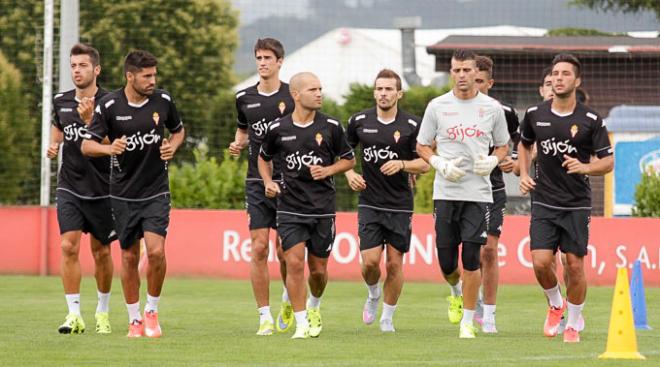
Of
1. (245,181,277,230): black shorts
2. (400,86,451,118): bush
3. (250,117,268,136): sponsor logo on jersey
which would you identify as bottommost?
(245,181,277,230): black shorts

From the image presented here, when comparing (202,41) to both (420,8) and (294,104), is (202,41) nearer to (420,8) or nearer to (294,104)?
(420,8)

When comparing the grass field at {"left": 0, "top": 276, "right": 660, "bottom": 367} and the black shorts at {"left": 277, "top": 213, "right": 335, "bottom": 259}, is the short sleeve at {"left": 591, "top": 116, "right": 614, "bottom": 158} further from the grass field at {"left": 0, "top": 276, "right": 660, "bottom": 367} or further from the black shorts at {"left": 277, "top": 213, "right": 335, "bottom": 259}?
the black shorts at {"left": 277, "top": 213, "right": 335, "bottom": 259}

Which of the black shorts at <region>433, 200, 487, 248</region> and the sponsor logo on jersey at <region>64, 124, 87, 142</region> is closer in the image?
the black shorts at <region>433, 200, 487, 248</region>

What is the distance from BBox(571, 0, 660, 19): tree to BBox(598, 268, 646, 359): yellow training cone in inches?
609

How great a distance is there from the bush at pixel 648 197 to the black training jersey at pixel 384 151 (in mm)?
8763

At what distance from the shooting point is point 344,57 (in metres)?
45.4

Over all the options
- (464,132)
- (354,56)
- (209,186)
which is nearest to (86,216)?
(464,132)

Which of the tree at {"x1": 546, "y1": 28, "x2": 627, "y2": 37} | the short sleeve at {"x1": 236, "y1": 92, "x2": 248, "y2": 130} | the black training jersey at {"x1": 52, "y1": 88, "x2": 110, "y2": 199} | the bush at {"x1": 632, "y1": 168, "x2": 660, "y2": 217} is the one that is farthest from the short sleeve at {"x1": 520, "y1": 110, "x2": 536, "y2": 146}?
the tree at {"x1": 546, "y1": 28, "x2": 627, "y2": 37}

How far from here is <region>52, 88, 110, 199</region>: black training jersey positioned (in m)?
12.6

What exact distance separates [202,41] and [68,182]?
23540 mm

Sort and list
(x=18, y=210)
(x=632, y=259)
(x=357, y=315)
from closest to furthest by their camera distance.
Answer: (x=357, y=315) → (x=632, y=259) → (x=18, y=210)

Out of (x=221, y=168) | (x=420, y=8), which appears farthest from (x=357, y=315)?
(x=420, y=8)

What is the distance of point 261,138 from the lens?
12.9 m

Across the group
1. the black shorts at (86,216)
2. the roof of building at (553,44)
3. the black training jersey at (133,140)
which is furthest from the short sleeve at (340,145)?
the roof of building at (553,44)
